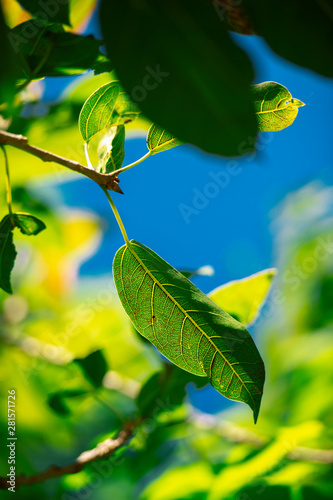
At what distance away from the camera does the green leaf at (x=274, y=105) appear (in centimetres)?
53

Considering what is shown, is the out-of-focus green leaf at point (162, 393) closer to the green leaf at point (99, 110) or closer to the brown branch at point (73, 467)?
the brown branch at point (73, 467)

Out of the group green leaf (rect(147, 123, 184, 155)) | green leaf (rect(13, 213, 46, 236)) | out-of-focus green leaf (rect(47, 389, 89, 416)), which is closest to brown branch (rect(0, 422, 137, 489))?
out-of-focus green leaf (rect(47, 389, 89, 416))

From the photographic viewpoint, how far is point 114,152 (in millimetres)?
621

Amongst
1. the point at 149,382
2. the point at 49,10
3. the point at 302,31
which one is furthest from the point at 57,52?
the point at 149,382

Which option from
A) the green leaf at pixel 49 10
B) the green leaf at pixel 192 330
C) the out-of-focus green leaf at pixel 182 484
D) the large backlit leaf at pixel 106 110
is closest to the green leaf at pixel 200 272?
the green leaf at pixel 192 330

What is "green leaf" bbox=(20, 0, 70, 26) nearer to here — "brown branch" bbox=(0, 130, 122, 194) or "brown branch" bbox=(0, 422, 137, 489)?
"brown branch" bbox=(0, 130, 122, 194)

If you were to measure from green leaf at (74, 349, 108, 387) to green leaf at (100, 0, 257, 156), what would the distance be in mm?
621

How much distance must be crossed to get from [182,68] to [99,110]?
0.94 ft

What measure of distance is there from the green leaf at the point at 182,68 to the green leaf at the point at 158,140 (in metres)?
0.23

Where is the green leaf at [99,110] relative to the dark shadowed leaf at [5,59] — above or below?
below

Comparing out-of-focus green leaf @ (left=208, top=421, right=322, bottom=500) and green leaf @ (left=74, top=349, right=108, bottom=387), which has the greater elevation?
green leaf @ (left=74, top=349, right=108, bottom=387)

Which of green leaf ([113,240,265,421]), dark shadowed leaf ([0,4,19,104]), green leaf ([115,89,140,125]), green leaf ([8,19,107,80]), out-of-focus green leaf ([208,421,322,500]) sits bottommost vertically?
out-of-focus green leaf ([208,421,322,500])

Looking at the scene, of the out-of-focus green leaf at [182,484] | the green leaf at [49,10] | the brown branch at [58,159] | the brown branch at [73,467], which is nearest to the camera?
the green leaf at [49,10]

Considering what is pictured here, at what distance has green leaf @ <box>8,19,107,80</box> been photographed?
23.2 inches
